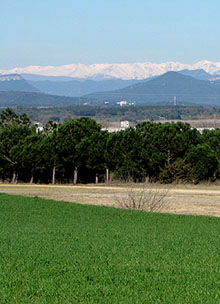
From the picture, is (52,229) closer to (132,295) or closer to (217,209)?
(132,295)

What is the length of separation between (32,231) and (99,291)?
8.79 m

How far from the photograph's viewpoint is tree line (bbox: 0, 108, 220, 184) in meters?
49.7

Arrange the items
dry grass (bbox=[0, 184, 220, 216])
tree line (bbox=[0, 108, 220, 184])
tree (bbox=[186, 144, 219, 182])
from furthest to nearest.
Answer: tree line (bbox=[0, 108, 220, 184]) → tree (bbox=[186, 144, 219, 182]) → dry grass (bbox=[0, 184, 220, 216])

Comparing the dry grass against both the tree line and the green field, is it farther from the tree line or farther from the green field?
the green field

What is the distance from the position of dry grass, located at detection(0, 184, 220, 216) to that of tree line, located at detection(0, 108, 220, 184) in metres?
2.85

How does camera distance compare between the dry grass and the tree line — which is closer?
the dry grass

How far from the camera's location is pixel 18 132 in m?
58.0

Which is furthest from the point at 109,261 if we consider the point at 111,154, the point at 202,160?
the point at 111,154

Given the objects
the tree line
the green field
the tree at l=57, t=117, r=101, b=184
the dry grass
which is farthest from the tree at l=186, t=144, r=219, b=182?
the green field

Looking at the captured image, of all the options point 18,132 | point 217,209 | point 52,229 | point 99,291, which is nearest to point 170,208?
point 217,209

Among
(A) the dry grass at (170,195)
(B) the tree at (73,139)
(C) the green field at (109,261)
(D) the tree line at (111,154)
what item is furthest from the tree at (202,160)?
(C) the green field at (109,261)

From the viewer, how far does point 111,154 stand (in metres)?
51.9

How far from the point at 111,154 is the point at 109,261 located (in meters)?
38.7

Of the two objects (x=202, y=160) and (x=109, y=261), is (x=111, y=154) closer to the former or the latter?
(x=202, y=160)
